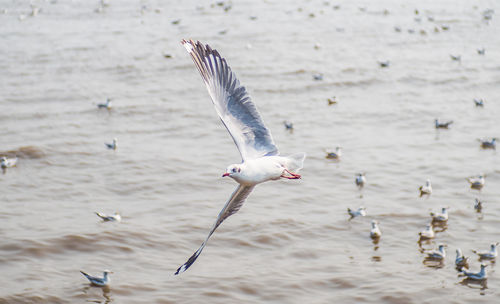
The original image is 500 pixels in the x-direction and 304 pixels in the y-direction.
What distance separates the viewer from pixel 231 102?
8500mm

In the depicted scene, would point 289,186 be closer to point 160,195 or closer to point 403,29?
point 160,195

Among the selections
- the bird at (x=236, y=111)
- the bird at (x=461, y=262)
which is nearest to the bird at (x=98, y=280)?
the bird at (x=236, y=111)

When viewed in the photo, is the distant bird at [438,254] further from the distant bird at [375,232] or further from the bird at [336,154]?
the bird at [336,154]

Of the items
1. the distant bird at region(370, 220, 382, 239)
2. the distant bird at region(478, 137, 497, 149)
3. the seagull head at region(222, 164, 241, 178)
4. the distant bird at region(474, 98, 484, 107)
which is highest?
the seagull head at region(222, 164, 241, 178)

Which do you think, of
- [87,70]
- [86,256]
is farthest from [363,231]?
[87,70]

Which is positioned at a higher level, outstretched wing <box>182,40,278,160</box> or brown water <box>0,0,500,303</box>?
outstretched wing <box>182,40,278,160</box>

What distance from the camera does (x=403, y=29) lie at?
135ft

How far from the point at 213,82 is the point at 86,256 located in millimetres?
8278

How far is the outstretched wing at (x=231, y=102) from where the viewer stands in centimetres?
839

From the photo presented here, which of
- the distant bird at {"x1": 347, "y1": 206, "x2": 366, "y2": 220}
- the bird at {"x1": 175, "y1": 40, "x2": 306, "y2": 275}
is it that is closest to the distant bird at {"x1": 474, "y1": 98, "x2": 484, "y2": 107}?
the distant bird at {"x1": 347, "y1": 206, "x2": 366, "y2": 220}

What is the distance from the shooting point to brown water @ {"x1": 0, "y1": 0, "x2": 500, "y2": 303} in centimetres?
1484

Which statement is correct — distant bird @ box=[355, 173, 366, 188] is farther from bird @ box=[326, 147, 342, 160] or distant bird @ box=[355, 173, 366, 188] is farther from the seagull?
the seagull

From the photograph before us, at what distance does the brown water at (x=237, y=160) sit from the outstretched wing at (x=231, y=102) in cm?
635

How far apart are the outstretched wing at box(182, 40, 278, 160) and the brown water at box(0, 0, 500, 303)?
20.8ft
